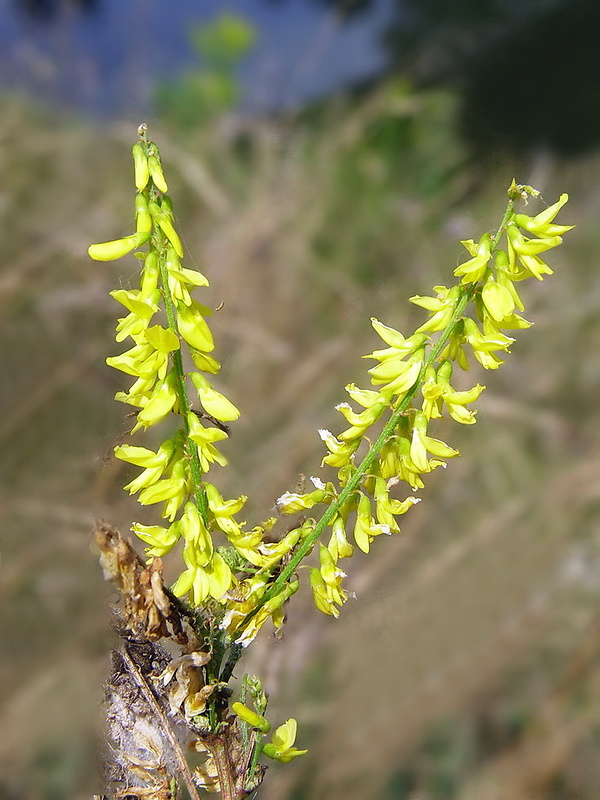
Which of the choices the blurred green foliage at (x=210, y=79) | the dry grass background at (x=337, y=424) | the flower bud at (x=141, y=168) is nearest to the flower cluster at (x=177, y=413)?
the flower bud at (x=141, y=168)

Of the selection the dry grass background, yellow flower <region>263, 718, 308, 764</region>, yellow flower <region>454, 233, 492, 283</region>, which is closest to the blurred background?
the dry grass background

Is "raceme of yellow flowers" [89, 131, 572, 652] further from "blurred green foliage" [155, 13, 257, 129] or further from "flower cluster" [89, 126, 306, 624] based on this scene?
"blurred green foliage" [155, 13, 257, 129]

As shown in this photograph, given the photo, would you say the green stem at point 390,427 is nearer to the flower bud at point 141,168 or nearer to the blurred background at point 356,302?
the flower bud at point 141,168

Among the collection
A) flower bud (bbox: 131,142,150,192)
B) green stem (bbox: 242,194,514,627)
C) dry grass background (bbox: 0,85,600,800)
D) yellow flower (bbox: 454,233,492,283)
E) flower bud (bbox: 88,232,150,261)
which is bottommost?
green stem (bbox: 242,194,514,627)

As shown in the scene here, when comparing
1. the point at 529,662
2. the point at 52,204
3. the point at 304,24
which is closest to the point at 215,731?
the point at 52,204

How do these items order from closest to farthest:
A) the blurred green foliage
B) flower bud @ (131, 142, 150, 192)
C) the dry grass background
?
flower bud @ (131, 142, 150, 192)
the dry grass background
the blurred green foliage

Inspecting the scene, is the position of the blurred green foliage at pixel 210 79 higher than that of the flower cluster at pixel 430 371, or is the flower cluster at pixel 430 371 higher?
the blurred green foliage at pixel 210 79

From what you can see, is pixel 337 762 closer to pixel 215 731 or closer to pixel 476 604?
pixel 476 604
